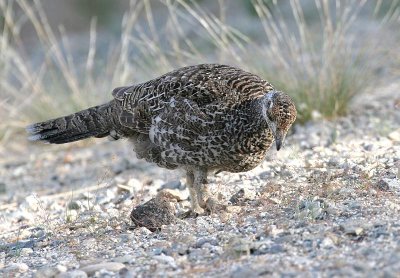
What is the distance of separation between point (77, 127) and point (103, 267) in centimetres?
231

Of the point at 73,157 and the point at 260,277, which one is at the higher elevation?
the point at 73,157

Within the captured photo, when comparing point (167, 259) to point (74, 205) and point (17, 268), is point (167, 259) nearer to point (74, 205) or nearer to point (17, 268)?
point (17, 268)

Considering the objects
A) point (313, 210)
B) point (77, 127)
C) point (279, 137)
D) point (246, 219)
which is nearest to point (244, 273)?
point (313, 210)

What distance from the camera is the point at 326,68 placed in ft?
26.9

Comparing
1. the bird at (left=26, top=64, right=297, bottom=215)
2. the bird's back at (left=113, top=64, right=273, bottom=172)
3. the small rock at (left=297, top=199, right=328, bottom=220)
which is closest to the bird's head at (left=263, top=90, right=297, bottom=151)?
the bird at (left=26, top=64, right=297, bottom=215)

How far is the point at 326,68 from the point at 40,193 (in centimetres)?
307

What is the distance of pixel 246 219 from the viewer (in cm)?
519

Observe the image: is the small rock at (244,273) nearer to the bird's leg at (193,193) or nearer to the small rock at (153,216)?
the small rock at (153,216)

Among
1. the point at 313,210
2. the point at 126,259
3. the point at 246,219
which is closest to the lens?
the point at 126,259

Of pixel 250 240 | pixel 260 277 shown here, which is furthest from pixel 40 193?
pixel 260 277

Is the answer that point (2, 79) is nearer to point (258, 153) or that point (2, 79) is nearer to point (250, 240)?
point (258, 153)

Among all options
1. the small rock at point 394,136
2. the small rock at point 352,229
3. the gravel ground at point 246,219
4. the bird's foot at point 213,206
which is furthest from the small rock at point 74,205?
the small rock at point 394,136

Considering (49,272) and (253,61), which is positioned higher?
(253,61)

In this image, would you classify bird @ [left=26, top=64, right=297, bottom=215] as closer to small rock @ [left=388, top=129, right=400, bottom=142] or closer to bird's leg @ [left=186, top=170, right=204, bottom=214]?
bird's leg @ [left=186, top=170, right=204, bottom=214]
